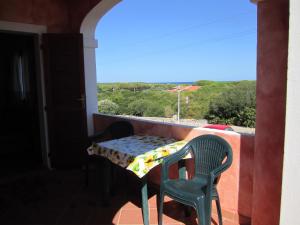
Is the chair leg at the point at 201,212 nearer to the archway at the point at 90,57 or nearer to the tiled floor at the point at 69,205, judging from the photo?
the tiled floor at the point at 69,205

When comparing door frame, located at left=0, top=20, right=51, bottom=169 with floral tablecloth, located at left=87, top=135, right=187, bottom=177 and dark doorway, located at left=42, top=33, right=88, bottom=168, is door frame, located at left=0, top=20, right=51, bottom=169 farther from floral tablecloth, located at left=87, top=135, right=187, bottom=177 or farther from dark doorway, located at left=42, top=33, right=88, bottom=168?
floral tablecloth, located at left=87, top=135, right=187, bottom=177

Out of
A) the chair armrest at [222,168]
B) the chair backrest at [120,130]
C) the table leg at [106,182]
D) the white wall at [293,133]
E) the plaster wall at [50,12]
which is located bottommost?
the table leg at [106,182]

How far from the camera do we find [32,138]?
496 cm

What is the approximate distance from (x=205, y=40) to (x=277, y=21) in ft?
100

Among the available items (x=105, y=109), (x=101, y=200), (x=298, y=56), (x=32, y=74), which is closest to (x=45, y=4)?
(x=32, y=74)

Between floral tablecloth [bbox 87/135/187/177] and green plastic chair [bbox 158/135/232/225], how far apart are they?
113 millimetres

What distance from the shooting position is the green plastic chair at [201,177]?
6.49ft

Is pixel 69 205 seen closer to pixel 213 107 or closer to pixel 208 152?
pixel 208 152

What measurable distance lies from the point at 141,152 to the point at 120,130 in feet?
3.64

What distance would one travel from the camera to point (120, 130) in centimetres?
341

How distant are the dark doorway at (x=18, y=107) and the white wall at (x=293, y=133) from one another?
4063mm

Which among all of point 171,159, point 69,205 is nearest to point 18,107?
point 69,205

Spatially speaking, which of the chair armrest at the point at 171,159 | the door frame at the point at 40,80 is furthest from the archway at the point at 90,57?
the chair armrest at the point at 171,159

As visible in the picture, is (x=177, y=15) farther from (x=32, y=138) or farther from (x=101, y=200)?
(x=101, y=200)
